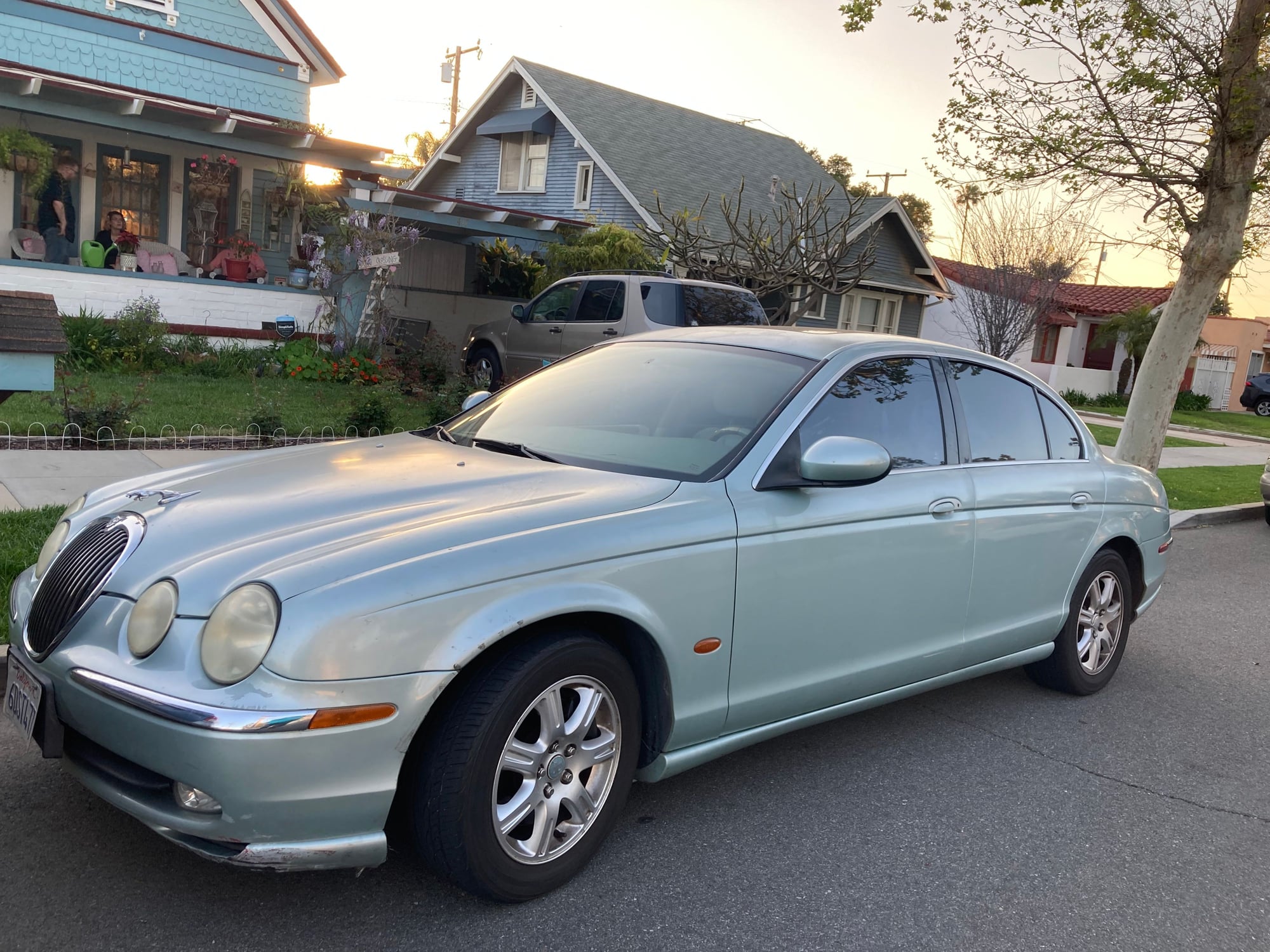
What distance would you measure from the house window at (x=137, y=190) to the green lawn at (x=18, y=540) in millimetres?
11540

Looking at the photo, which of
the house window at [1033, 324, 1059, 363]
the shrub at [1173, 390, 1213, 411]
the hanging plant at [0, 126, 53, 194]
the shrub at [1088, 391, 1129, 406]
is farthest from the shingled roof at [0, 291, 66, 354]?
the shrub at [1173, 390, 1213, 411]

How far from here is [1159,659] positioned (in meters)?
6.27

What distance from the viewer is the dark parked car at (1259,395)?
3681cm

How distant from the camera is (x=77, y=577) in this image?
3094mm

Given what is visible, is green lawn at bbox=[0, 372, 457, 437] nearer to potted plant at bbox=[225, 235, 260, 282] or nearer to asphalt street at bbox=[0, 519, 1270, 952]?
potted plant at bbox=[225, 235, 260, 282]

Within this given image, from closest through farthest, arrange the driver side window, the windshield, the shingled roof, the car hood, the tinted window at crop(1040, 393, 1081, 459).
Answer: the car hood → the windshield → the tinted window at crop(1040, 393, 1081, 459) → the shingled roof → the driver side window

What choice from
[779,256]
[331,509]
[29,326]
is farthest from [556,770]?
[779,256]

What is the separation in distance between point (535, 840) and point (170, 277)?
13.1m

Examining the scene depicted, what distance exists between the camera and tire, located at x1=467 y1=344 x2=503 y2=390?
1451 cm

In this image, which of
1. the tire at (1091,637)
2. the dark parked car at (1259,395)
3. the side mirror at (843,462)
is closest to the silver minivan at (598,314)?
the tire at (1091,637)

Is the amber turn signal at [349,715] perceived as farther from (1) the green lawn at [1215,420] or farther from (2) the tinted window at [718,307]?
(1) the green lawn at [1215,420]

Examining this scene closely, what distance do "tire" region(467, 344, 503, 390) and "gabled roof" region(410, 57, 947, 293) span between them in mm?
5759

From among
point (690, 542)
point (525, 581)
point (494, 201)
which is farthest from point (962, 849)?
point (494, 201)

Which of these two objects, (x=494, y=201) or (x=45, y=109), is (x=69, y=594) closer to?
(x=45, y=109)
